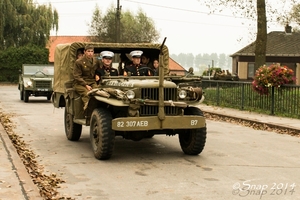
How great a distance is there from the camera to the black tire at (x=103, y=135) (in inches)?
372

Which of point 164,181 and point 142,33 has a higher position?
point 142,33

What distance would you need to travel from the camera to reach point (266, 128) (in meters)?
16.2

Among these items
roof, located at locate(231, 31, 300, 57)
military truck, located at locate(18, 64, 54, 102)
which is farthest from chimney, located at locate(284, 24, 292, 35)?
military truck, located at locate(18, 64, 54, 102)

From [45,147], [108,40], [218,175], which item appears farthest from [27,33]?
[218,175]

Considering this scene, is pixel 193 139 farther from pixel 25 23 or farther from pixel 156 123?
pixel 25 23

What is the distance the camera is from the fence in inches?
729

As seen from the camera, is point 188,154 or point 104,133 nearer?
point 104,133

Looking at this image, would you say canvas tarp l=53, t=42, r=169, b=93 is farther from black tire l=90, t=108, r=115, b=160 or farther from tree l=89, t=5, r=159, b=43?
→ tree l=89, t=5, r=159, b=43

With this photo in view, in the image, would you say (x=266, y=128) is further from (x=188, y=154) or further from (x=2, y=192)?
(x=2, y=192)

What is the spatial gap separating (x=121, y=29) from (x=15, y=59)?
62.1 feet

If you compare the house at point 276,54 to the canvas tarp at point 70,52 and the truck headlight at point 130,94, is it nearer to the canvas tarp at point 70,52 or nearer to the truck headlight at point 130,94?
the canvas tarp at point 70,52

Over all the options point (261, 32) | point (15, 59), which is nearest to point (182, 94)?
point (261, 32)

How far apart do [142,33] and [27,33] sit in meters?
20.7

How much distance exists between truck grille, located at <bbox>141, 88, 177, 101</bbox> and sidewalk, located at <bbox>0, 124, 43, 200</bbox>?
7.63ft
